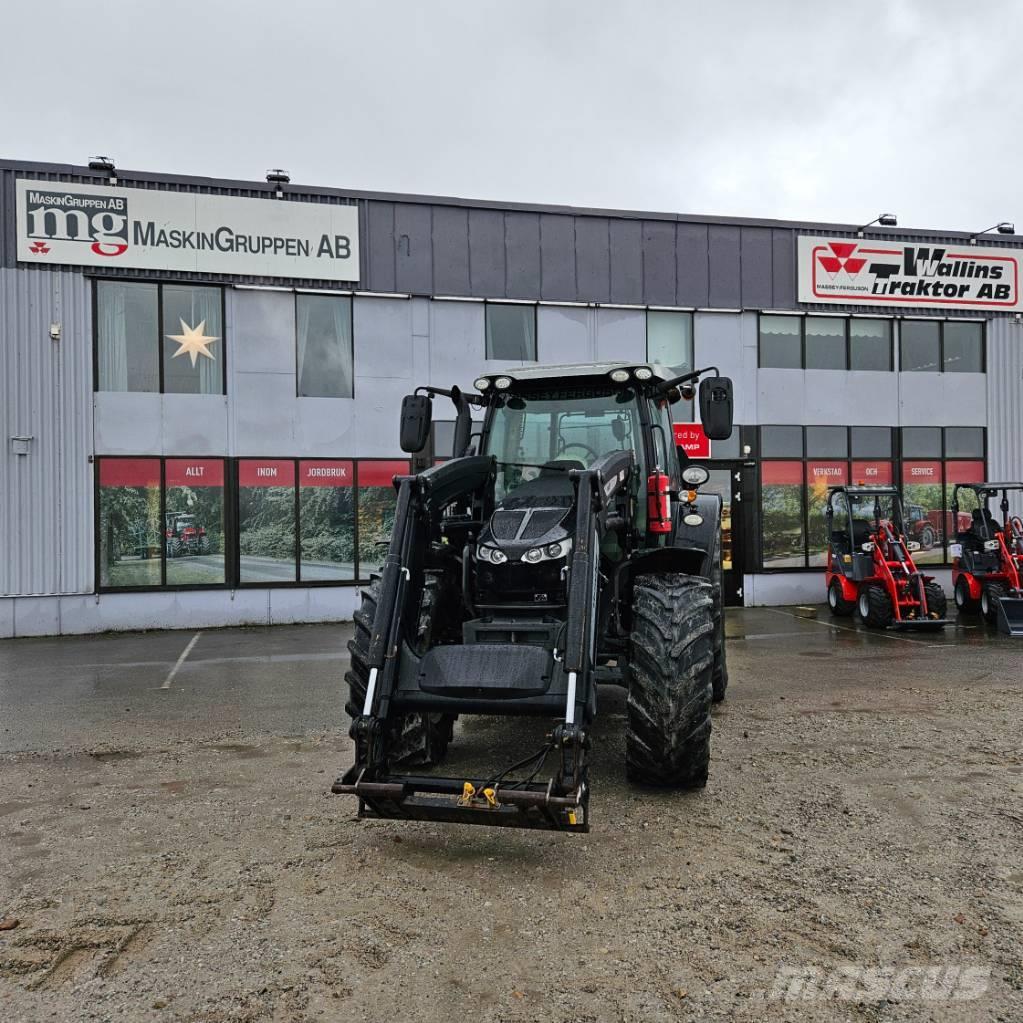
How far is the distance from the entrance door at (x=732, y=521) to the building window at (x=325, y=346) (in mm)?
6902

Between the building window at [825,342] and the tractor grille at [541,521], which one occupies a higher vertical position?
the building window at [825,342]

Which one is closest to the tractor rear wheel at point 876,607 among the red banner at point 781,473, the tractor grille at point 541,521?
the red banner at point 781,473

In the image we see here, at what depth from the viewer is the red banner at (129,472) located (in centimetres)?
1362

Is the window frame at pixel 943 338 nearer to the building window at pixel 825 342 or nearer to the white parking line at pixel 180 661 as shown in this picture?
the building window at pixel 825 342

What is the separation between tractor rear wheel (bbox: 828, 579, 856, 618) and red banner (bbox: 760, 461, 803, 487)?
2.58 metres

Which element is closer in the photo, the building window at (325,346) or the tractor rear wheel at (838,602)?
the tractor rear wheel at (838,602)

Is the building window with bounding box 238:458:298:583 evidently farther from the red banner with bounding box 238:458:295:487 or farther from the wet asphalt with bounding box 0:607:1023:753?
the wet asphalt with bounding box 0:607:1023:753

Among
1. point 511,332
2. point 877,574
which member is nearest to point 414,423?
point 877,574

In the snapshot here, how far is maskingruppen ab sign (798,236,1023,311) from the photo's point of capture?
53.1 ft

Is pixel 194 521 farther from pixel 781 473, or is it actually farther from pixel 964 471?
pixel 964 471

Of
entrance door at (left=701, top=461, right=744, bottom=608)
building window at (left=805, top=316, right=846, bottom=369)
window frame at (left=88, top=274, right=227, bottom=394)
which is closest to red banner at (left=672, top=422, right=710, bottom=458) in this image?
entrance door at (left=701, top=461, right=744, bottom=608)

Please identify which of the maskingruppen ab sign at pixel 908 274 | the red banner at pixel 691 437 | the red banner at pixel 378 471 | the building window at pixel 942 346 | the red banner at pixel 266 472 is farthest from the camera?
the building window at pixel 942 346

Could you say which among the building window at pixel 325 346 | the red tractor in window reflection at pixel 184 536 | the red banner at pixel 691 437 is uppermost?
the building window at pixel 325 346

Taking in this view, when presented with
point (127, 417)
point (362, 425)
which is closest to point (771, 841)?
point (362, 425)
